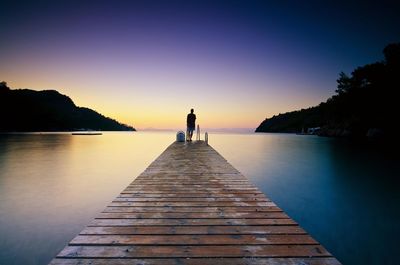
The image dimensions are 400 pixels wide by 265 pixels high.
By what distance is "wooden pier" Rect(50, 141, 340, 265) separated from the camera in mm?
2357

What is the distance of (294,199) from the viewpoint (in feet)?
31.0

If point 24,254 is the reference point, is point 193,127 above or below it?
above

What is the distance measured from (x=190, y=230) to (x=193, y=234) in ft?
0.43

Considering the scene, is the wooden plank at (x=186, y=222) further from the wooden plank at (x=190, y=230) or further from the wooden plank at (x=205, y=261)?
the wooden plank at (x=205, y=261)


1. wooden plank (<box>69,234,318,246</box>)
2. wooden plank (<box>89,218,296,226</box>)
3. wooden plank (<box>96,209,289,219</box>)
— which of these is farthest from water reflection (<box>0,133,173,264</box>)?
wooden plank (<box>69,234,318,246</box>)

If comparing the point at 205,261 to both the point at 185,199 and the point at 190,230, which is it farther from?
the point at 185,199

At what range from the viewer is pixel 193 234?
2.91 m

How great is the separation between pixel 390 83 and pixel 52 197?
171 ft

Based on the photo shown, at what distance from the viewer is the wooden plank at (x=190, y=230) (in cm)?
293

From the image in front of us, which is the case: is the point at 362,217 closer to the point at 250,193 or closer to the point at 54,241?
the point at 250,193

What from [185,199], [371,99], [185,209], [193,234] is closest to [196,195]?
[185,199]

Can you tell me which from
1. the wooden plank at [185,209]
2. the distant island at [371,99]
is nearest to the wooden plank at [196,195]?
the wooden plank at [185,209]

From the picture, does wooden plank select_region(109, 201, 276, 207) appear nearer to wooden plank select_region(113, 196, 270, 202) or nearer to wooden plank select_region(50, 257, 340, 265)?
wooden plank select_region(113, 196, 270, 202)

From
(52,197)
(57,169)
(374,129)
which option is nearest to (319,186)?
(52,197)
